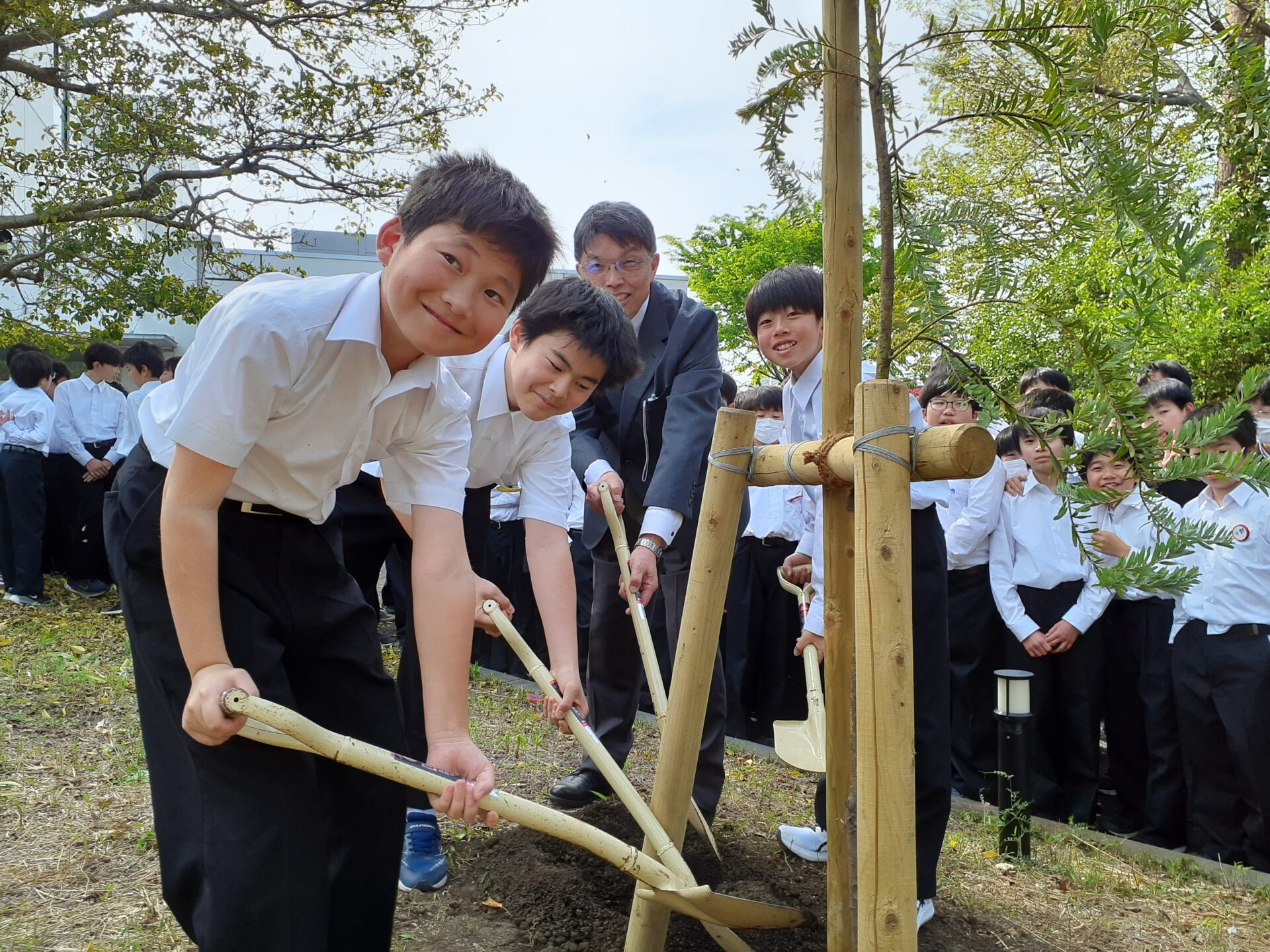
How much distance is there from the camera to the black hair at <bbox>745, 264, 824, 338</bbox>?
326cm

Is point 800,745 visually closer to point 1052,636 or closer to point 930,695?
point 930,695

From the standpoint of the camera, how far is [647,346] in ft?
13.1

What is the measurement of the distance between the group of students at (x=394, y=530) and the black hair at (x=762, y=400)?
2.88 metres

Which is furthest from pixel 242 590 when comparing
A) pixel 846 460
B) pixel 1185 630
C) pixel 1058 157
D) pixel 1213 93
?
pixel 1185 630

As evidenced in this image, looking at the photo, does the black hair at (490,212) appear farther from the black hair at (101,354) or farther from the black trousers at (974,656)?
the black hair at (101,354)

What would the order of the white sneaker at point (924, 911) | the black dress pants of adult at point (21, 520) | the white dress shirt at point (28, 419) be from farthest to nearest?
1. the white dress shirt at point (28, 419)
2. the black dress pants of adult at point (21, 520)
3. the white sneaker at point (924, 911)

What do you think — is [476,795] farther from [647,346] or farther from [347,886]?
[647,346]

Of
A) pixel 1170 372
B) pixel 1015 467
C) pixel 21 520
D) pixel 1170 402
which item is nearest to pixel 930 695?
pixel 1015 467

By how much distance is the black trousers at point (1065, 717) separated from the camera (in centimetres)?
455

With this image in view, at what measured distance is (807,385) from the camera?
306cm

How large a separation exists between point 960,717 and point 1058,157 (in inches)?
148

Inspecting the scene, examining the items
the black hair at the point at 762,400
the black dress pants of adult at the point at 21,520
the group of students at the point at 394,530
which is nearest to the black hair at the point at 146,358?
the black dress pants of adult at the point at 21,520

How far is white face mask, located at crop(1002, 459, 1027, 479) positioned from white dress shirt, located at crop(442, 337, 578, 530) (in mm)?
2644

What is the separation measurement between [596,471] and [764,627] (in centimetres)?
287
